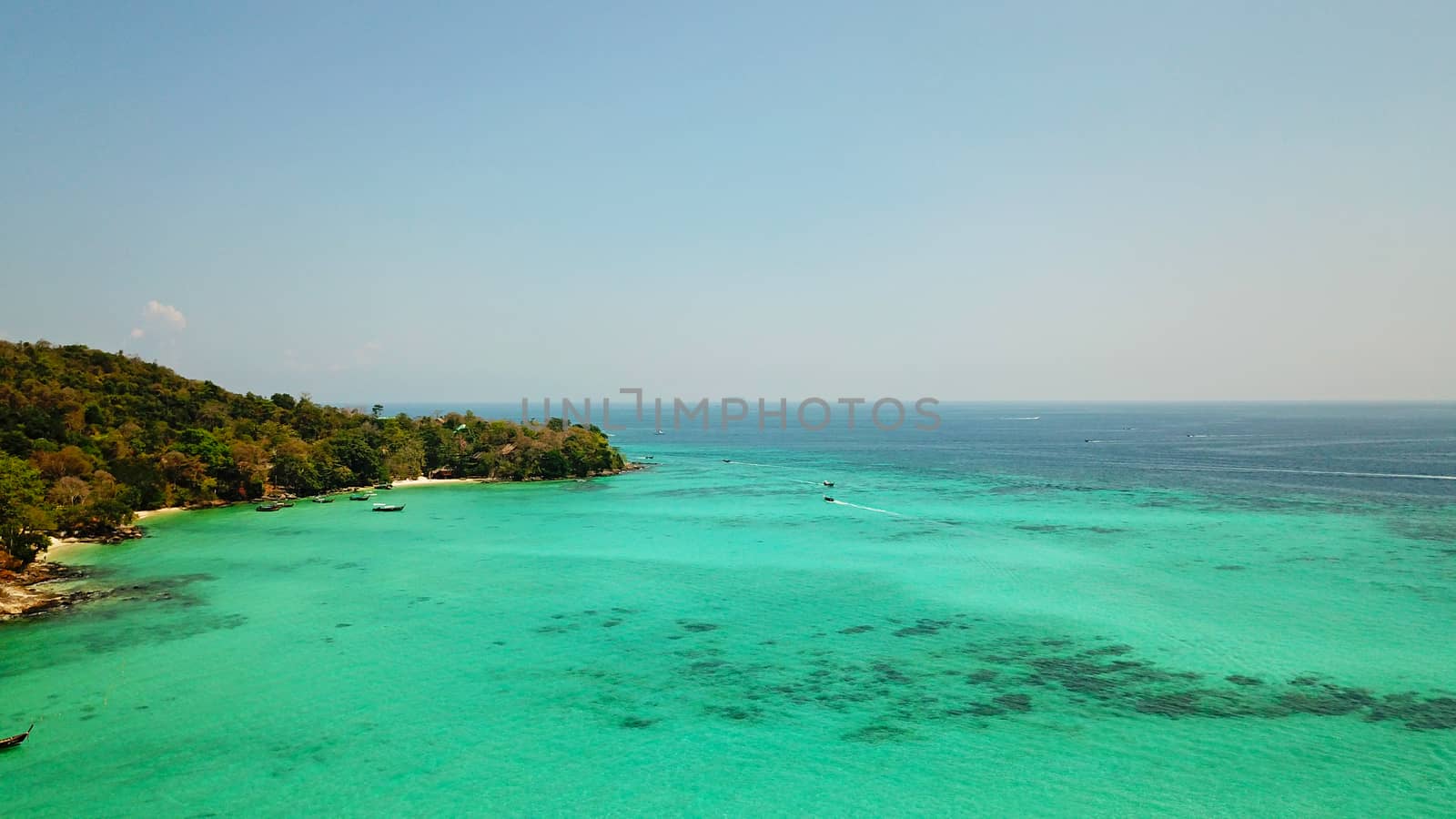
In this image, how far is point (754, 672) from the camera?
27.8 metres

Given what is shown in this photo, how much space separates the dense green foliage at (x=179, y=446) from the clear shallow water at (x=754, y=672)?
5.62 metres

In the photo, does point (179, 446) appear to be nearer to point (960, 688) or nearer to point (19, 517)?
point (19, 517)

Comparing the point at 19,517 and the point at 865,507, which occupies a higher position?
the point at 19,517

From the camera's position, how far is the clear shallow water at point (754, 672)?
19594 mm

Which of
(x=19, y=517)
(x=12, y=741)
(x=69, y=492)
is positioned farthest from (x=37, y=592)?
(x=12, y=741)

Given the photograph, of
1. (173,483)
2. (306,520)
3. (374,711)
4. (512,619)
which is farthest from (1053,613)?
(173,483)

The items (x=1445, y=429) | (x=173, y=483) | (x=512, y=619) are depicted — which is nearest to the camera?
(x=512, y=619)

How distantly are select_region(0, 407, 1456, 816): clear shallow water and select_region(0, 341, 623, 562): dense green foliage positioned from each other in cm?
562

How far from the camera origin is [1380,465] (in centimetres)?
9438

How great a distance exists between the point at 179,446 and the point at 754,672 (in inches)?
2573

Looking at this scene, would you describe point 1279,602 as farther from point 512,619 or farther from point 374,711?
point 374,711

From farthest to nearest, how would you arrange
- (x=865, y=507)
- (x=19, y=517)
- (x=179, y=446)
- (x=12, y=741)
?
(x=865, y=507), (x=179, y=446), (x=19, y=517), (x=12, y=741)

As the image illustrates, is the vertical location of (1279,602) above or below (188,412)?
below

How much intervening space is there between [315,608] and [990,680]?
→ 99.9ft
